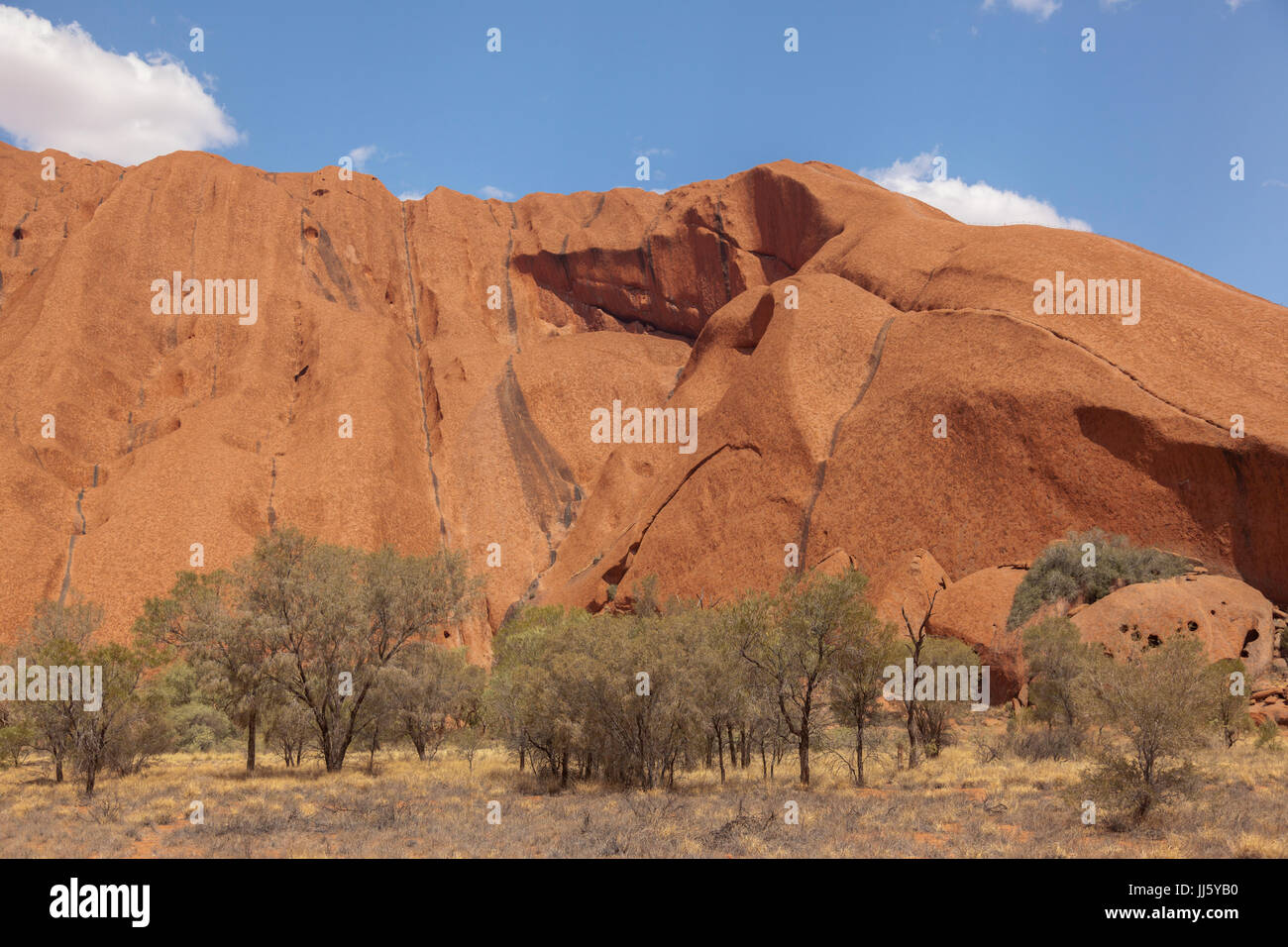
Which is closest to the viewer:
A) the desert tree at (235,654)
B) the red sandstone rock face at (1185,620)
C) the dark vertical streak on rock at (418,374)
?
the desert tree at (235,654)

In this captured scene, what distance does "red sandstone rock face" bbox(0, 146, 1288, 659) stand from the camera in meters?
41.0

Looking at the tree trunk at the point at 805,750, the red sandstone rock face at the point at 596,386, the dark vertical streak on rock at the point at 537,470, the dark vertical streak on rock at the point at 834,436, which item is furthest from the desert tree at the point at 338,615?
the dark vertical streak on rock at the point at 537,470

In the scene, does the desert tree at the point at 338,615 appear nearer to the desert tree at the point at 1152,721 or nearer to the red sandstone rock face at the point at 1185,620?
the desert tree at the point at 1152,721

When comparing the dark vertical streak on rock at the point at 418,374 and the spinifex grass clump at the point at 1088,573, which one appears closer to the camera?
the spinifex grass clump at the point at 1088,573

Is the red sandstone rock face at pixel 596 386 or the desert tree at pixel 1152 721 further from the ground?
the red sandstone rock face at pixel 596 386

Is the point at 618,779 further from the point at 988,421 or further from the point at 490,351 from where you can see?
the point at 490,351

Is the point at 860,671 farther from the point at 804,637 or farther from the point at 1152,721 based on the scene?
the point at 1152,721

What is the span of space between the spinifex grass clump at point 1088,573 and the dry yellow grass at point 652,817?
1058 cm

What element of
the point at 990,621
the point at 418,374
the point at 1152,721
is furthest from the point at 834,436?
the point at 418,374

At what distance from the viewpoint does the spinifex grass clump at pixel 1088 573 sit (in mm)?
33969

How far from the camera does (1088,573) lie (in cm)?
3425

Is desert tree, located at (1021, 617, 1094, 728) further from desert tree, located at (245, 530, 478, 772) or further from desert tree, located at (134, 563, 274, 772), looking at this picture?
desert tree, located at (134, 563, 274, 772)

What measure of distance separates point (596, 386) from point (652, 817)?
6338cm

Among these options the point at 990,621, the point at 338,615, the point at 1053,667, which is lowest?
the point at 1053,667
